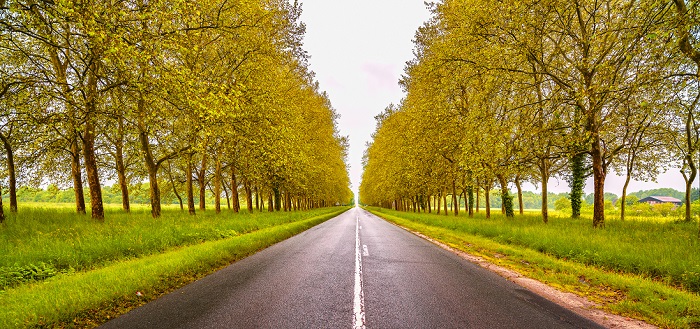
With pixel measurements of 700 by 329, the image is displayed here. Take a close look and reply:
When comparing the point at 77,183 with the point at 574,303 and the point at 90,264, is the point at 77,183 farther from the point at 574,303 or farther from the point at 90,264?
the point at 574,303

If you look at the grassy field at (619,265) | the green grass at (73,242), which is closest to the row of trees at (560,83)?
the grassy field at (619,265)

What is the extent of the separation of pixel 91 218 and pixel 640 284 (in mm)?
19627

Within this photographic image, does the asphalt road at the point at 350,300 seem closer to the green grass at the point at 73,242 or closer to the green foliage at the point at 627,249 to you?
the green grass at the point at 73,242

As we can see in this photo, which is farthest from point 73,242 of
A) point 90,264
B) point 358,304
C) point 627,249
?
point 627,249

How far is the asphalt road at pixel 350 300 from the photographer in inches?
181

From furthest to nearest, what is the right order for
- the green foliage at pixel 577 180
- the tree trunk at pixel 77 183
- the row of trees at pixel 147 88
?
the green foliage at pixel 577 180 < the tree trunk at pixel 77 183 < the row of trees at pixel 147 88

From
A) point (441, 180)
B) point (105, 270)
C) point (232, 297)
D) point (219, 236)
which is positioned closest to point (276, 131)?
point (219, 236)

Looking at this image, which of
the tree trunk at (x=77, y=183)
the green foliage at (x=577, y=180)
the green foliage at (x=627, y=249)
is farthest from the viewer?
the green foliage at (x=577, y=180)

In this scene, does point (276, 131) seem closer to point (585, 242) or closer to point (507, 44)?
point (507, 44)

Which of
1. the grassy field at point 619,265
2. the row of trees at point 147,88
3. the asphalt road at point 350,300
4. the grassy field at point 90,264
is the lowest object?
the grassy field at point 619,265

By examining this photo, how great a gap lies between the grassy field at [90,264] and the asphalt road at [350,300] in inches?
22.7

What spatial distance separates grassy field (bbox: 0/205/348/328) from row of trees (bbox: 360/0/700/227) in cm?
1147

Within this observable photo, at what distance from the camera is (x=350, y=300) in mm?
5492

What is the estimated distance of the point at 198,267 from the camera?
785 centimetres
